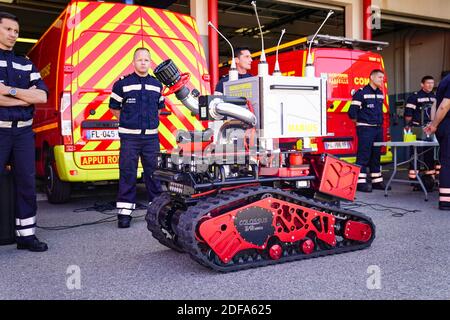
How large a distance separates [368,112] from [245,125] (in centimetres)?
450

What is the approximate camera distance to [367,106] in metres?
7.64

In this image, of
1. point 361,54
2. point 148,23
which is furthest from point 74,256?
point 361,54

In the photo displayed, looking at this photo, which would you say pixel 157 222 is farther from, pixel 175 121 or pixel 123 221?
pixel 175 121

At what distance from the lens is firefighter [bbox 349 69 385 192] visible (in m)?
7.60

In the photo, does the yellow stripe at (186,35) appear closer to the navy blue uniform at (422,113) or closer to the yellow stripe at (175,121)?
the yellow stripe at (175,121)

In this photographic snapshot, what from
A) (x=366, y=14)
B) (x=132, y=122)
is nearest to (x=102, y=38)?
(x=132, y=122)

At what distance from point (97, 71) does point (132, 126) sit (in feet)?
3.99

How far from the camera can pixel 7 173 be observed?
4414mm

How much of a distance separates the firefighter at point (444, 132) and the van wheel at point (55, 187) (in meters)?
4.91

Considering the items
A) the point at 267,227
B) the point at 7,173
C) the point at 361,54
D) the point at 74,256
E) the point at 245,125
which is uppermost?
the point at 361,54

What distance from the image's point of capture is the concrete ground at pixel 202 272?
9.73ft

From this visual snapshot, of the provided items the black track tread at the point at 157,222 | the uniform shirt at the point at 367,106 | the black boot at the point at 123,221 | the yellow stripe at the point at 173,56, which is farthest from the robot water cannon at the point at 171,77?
the uniform shirt at the point at 367,106

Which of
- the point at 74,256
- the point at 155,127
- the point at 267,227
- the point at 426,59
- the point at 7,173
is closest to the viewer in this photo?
the point at 267,227

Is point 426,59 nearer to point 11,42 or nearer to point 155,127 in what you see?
point 155,127
